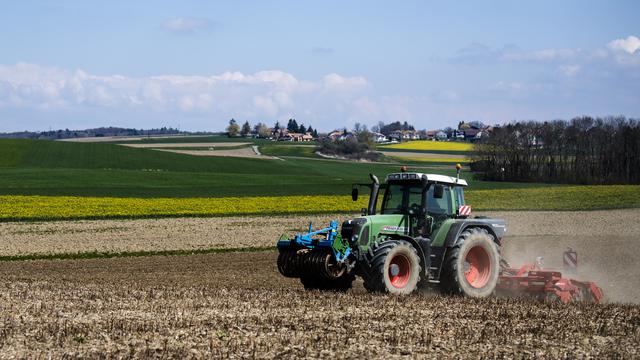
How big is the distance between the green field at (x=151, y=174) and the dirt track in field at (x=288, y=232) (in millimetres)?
13592

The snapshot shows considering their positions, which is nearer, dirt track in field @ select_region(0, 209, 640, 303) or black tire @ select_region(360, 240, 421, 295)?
black tire @ select_region(360, 240, 421, 295)

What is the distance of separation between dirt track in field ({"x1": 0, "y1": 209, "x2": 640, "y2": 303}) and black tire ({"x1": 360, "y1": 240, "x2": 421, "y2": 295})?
597 cm

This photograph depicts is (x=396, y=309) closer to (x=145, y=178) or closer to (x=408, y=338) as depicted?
(x=408, y=338)

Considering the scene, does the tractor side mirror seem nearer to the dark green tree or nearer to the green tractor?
the green tractor

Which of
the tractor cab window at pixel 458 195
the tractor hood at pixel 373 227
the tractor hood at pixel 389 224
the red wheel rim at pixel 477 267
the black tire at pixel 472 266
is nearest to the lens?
the tractor hood at pixel 373 227

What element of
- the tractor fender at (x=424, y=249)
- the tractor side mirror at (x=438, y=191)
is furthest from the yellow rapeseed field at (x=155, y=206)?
the tractor side mirror at (x=438, y=191)

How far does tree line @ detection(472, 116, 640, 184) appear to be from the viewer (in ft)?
230

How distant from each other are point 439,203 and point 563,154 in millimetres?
60309

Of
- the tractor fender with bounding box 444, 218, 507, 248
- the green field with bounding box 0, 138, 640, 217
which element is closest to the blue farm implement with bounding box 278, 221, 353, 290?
the tractor fender with bounding box 444, 218, 507, 248

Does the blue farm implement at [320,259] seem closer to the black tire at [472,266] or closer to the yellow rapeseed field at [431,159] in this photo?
the black tire at [472,266]

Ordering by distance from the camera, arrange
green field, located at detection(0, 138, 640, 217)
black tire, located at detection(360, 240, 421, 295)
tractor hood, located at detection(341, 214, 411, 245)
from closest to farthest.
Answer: black tire, located at detection(360, 240, 421, 295)
tractor hood, located at detection(341, 214, 411, 245)
green field, located at detection(0, 138, 640, 217)

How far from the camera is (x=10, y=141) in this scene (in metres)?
93.1

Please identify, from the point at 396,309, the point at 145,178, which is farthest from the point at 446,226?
the point at 145,178

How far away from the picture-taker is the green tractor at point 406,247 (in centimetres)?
1625
